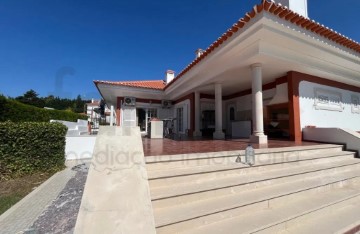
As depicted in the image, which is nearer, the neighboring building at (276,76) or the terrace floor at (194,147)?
the terrace floor at (194,147)

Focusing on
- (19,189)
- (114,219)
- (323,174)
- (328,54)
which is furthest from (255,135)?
(19,189)

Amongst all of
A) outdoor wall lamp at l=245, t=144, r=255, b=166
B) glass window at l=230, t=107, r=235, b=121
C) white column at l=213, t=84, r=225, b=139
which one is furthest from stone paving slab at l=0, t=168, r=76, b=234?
glass window at l=230, t=107, r=235, b=121

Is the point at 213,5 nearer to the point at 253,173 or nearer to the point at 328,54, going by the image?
the point at 328,54

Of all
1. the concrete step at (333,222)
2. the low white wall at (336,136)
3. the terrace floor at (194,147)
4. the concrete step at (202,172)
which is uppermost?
the low white wall at (336,136)

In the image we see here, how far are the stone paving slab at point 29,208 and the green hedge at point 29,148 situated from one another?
4.25 ft

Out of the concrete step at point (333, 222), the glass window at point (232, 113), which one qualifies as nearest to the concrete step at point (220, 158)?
the concrete step at point (333, 222)

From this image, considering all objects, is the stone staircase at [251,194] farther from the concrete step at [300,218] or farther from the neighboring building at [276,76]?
the neighboring building at [276,76]

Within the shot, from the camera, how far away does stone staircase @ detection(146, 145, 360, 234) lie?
2.61 m

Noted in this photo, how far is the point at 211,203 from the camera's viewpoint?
9.48 ft

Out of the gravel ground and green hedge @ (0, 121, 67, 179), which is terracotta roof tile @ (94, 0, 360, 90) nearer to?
the gravel ground

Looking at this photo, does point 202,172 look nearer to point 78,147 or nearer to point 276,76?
point 276,76

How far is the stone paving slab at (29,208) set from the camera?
3.11m

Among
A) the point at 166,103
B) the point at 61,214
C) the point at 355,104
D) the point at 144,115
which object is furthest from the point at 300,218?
Answer: the point at 144,115

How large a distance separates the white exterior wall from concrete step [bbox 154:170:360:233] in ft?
14.6
